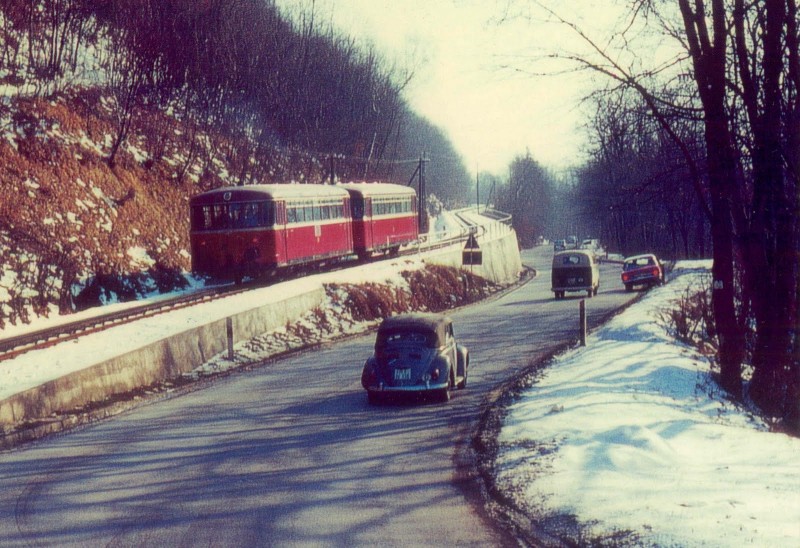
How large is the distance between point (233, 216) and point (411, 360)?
1788cm

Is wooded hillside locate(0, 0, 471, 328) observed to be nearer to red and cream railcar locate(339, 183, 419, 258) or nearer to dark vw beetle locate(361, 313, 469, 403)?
red and cream railcar locate(339, 183, 419, 258)

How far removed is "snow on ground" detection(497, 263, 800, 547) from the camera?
29.3 feet

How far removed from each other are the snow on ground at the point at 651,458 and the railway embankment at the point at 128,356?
25.5ft

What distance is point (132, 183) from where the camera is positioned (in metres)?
41.5

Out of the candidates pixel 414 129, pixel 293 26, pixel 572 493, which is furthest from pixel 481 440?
pixel 414 129

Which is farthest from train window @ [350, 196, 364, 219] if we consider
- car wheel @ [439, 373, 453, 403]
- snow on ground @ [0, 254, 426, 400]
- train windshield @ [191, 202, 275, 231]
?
car wheel @ [439, 373, 453, 403]

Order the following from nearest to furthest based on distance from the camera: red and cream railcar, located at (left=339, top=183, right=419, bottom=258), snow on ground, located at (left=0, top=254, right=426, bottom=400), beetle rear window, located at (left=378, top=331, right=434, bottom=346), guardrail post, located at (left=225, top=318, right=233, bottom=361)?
1. beetle rear window, located at (left=378, top=331, right=434, bottom=346)
2. snow on ground, located at (left=0, top=254, right=426, bottom=400)
3. guardrail post, located at (left=225, top=318, right=233, bottom=361)
4. red and cream railcar, located at (left=339, top=183, right=419, bottom=258)

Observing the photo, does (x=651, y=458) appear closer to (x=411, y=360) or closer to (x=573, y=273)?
(x=411, y=360)

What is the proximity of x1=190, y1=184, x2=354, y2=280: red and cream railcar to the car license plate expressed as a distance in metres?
17.0

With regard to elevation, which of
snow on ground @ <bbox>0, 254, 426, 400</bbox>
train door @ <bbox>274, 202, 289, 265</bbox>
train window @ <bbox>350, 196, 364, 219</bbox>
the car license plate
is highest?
train window @ <bbox>350, 196, 364, 219</bbox>

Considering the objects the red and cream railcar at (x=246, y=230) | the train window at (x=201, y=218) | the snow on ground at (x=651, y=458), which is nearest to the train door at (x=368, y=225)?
the red and cream railcar at (x=246, y=230)

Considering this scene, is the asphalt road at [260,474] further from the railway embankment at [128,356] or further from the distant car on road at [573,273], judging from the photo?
the distant car on road at [573,273]

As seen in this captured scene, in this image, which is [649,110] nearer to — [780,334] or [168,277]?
[780,334]

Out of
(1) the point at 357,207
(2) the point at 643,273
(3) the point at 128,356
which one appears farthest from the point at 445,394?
(2) the point at 643,273
